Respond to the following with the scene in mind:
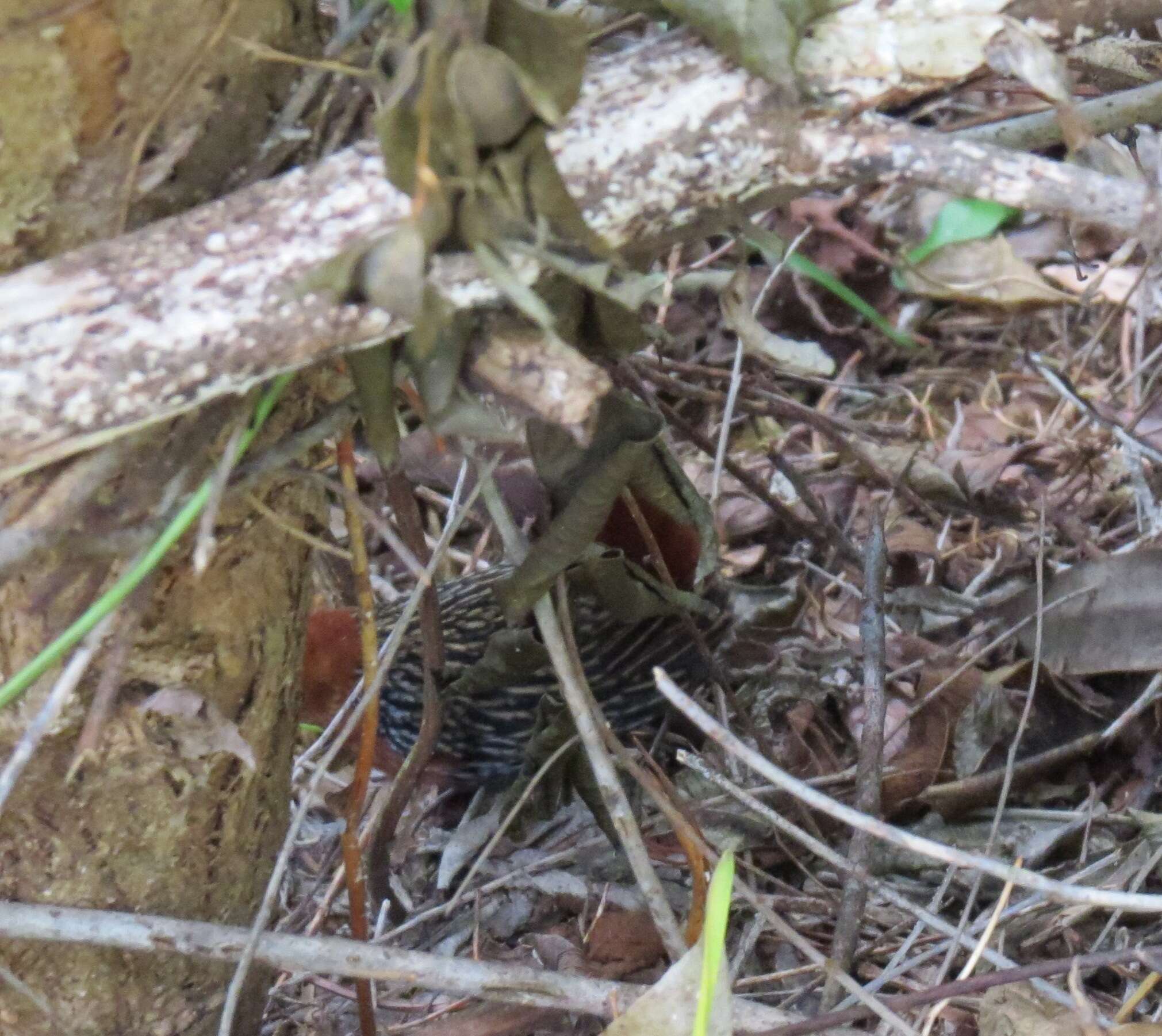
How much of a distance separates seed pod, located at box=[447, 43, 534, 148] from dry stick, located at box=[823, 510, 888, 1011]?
0.60 m

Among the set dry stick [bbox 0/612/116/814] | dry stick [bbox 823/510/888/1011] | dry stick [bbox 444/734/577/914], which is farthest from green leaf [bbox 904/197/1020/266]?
dry stick [bbox 0/612/116/814]

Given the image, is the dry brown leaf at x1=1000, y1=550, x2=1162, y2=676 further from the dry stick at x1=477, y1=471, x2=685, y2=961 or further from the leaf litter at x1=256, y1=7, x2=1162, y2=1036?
the dry stick at x1=477, y1=471, x2=685, y2=961

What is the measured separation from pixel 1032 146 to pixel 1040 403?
42.0 inches

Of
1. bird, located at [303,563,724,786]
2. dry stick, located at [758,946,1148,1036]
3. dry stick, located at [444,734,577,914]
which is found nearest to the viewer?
dry stick, located at [758,946,1148,1036]

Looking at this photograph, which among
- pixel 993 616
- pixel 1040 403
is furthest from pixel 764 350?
pixel 1040 403

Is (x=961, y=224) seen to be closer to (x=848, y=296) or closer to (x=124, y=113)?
(x=848, y=296)

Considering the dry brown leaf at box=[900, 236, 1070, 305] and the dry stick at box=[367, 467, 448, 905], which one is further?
the dry brown leaf at box=[900, 236, 1070, 305]

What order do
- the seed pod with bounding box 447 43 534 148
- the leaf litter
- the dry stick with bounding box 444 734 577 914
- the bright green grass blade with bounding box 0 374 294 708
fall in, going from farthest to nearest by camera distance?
the dry stick with bounding box 444 734 577 914 < the leaf litter < the bright green grass blade with bounding box 0 374 294 708 < the seed pod with bounding box 447 43 534 148

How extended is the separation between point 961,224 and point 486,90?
169cm

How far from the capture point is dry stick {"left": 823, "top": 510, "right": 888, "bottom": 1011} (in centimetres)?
96

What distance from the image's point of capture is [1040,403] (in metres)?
2.07

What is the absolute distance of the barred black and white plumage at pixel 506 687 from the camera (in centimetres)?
152

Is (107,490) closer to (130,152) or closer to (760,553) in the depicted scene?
(130,152)

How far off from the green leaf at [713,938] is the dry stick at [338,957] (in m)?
0.17
